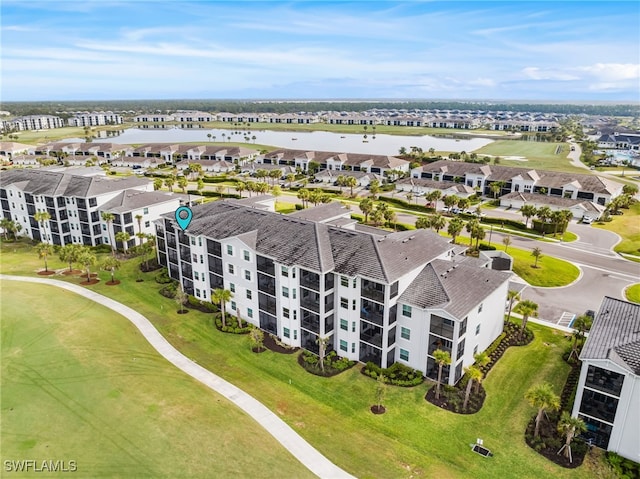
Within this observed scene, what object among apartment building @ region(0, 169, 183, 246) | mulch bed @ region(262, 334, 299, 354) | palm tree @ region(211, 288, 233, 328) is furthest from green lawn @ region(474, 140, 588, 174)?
palm tree @ region(211, 288, 233, 328)

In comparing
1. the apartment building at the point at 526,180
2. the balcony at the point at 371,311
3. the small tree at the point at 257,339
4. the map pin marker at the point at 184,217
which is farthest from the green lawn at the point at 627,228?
the map pin marker at the point at 184,217

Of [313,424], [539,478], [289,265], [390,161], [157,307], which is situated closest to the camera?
[539,478]

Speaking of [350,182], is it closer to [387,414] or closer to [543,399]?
[387,414]

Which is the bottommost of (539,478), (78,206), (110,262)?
(539,478)

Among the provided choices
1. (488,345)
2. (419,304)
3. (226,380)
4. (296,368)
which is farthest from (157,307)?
(488,345)

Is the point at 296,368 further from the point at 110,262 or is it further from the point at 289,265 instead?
the point at 110,262

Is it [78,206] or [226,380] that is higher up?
[78,206]
